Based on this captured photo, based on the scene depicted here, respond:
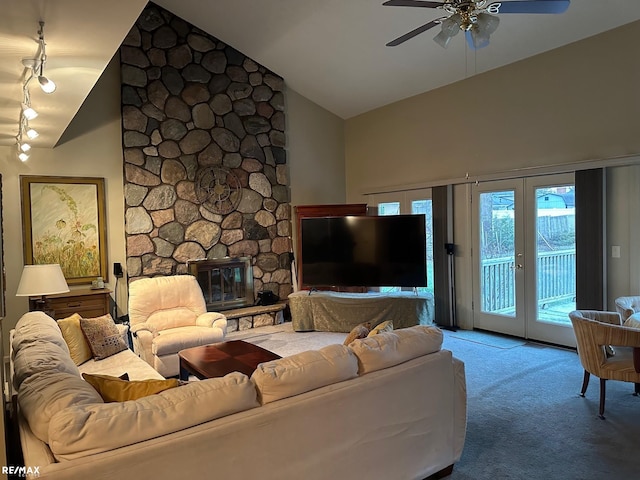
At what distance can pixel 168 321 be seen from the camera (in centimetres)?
463

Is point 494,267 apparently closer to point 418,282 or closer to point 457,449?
point 418,282

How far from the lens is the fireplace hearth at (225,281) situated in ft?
20.1

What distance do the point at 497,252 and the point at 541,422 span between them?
2.71 metres

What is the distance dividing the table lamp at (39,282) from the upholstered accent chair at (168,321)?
76 centimetres

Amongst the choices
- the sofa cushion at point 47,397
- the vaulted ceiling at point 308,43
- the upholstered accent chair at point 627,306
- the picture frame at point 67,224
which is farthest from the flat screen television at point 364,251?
the sofa cushion at point 47,397

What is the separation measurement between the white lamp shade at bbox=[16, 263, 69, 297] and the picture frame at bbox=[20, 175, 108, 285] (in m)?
1.24

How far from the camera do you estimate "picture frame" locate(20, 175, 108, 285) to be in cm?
509

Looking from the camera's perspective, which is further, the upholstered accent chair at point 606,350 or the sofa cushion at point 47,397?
the upholstered accent chair at point 606,350

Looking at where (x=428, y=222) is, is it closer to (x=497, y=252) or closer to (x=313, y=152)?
(x=497, y=252)

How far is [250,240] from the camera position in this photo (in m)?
6.56

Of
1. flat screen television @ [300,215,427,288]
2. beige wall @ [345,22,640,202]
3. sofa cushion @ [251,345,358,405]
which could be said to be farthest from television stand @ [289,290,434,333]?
sofa cushion @ [251,345,358,405]

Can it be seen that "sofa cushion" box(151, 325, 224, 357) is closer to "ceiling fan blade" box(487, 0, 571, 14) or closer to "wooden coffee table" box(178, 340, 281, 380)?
"wooden coffee table" box(178, 340, 281, 380)

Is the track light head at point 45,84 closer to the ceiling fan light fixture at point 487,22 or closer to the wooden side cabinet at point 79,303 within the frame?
the ceiling fan light fixture at point 487,22

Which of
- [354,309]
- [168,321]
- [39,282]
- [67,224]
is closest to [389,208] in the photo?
[354,309]
